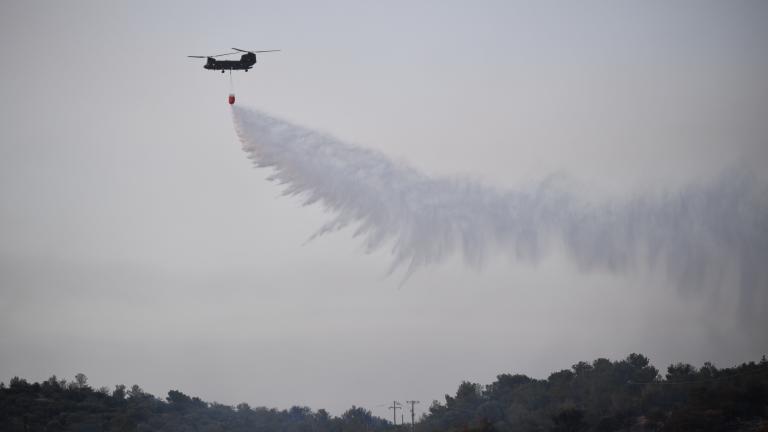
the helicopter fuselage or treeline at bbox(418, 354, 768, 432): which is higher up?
the helicopter fuselage

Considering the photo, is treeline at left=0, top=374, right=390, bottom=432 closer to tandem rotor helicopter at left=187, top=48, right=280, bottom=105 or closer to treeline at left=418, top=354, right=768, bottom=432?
treeline at left=418, top=354, right=768, bottom=432

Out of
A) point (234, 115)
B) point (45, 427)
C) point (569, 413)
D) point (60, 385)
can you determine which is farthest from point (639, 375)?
point (60, 385)

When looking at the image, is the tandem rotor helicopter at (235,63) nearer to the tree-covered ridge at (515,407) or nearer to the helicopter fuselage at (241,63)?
the helicopter fuselage at (241,63)

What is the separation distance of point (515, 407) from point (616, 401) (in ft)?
55.1

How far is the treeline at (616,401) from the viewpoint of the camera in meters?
87.1

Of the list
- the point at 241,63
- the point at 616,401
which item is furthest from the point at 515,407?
the point at 241,63

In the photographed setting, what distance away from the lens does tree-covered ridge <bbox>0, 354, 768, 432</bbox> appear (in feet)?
296

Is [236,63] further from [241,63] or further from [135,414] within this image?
[135,414]

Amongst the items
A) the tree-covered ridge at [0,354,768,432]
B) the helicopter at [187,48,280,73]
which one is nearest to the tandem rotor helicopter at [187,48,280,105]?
the helicopter at [187,48,280,73]

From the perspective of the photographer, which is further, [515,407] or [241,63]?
[515,407]

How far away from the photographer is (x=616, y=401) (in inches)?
3974

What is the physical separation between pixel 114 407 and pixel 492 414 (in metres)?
56.7

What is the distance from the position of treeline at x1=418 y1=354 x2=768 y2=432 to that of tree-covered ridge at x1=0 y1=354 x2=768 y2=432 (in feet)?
0.30

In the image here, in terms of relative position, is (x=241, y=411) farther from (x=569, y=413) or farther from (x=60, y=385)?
(x=569, y=413)
